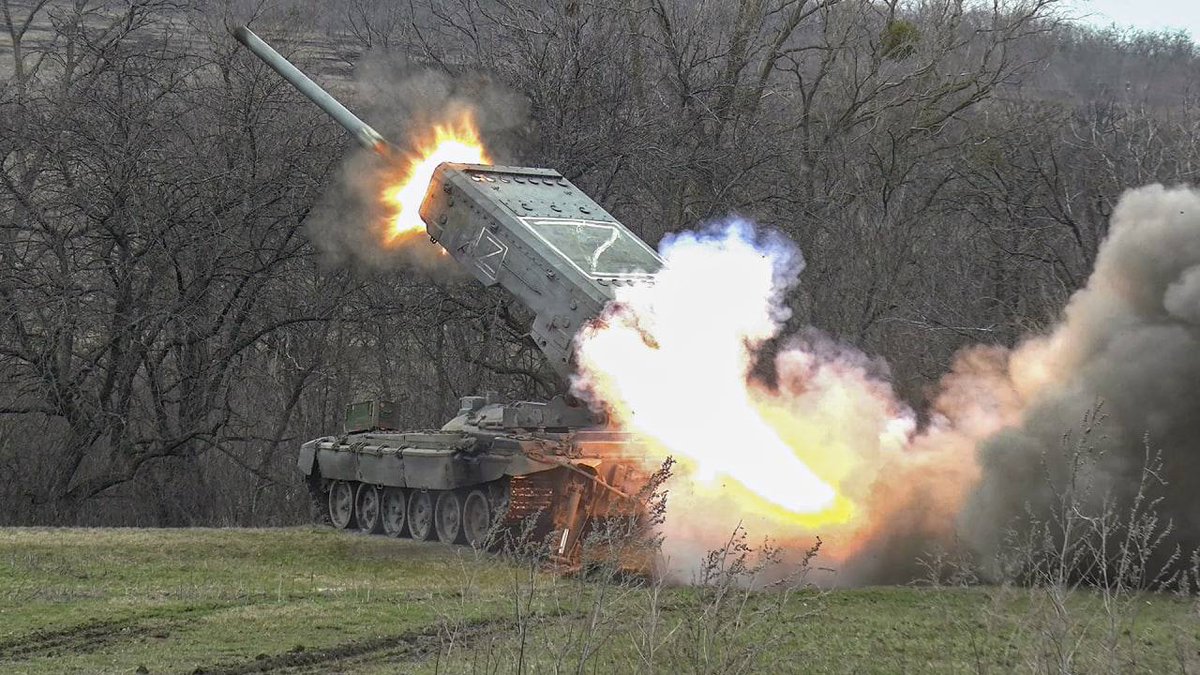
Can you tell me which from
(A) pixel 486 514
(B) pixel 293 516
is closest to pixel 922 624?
(A) pixel 486 514

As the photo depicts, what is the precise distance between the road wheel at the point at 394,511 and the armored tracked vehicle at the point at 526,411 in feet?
0.71

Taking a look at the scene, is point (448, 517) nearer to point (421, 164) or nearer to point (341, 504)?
point (341, 504)

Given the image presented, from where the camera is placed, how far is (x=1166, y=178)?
29750 mm

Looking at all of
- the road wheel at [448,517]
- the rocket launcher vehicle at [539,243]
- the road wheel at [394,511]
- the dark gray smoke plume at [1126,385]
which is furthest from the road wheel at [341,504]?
the dark gray smoke plume at [1126,385]

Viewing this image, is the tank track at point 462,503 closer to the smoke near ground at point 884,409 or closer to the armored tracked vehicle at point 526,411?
the armored tracked vehicle at point 526,411

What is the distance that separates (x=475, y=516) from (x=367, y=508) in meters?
3.85

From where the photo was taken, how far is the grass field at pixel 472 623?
7.99m

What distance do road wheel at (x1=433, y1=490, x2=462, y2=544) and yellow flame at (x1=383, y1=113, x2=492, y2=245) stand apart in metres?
3.39

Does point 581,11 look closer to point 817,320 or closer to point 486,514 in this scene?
point 817,320

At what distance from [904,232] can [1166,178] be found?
18.3 feet

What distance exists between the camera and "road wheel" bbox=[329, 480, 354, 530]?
22.0 m

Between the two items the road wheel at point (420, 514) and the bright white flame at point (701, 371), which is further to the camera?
the road wheel at point (420, 514)

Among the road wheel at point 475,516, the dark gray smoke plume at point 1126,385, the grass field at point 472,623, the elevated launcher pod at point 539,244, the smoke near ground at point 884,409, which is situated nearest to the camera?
the grass field at point 472,623

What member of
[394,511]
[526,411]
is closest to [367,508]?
[394,511]
